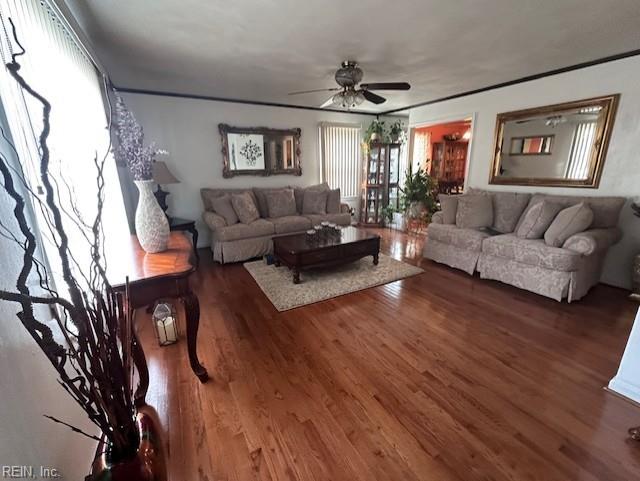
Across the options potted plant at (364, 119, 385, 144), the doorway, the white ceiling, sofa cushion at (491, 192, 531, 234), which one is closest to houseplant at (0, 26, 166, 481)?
the white ceiling

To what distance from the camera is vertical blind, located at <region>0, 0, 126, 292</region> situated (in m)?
1.02

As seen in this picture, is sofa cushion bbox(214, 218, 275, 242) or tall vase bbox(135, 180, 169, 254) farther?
sofa cushion bbox(214, 218, 275, 242)

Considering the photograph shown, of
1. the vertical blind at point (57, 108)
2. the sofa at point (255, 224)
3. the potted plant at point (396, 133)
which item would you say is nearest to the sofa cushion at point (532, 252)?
the sofa at point (255, 224)

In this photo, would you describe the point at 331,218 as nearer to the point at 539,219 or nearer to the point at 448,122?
the point at 448,122

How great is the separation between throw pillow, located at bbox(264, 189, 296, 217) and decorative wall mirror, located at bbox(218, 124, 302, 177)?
56 cm

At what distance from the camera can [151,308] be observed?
8.34 feet

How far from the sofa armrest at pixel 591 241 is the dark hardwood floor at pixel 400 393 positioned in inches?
21.4

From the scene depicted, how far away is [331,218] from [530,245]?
2.64 metres

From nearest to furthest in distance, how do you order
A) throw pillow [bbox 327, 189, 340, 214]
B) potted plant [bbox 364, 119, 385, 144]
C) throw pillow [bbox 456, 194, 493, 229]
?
throw pillow [bbox 456, 194, 493, 229], throw pillow [bbox 327, 189, 340, 214], potted plant [bbox 364, 119, 385, 144]

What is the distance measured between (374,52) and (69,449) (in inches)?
132

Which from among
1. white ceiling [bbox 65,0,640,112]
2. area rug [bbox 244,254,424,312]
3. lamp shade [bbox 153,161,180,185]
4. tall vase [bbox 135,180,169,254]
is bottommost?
area rug [bbox 244,254,424,312]

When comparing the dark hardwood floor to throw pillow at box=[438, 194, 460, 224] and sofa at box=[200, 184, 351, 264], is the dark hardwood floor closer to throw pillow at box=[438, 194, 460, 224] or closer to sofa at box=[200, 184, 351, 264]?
sofa at box=[200, 184, 351, 264]

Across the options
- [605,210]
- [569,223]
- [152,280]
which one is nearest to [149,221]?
[152,280]

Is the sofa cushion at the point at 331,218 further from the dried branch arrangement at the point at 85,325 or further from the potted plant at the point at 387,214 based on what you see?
the dried branch arrangement at the point at 85,325
